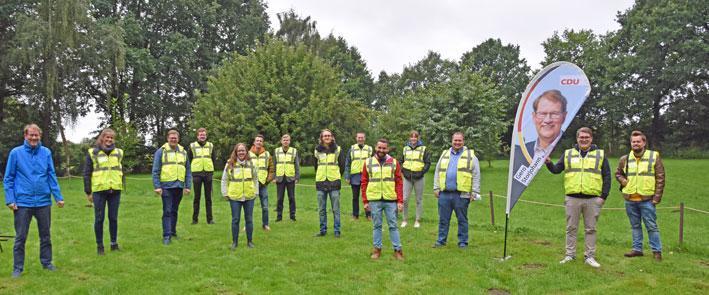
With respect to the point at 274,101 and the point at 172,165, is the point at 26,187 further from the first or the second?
the point at 274,101

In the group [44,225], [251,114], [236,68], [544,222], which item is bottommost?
[544,222]

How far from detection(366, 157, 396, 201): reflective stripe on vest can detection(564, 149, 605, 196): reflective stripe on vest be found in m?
2.61

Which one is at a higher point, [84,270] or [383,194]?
[383,194]

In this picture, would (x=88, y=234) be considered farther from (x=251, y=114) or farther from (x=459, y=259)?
(x=251, y=114)

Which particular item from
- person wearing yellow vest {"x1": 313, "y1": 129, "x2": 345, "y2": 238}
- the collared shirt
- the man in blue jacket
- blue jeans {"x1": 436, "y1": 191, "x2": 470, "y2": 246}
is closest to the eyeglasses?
the collared shirt

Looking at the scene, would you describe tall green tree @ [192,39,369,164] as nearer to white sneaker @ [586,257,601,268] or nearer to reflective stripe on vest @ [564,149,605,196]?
reflective stripe on vest @ [564,149,605,196]

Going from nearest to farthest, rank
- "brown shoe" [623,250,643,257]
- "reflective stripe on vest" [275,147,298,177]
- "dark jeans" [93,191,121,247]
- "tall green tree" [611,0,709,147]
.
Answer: "dark jeans" [93,191,121,247] < "brown shoe" [623,250,643,257] < "reflective stripe on vest" [275,147,298,177] < "tall green tree" [611,0,709,147]

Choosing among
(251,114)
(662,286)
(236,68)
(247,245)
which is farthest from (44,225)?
(236,68)

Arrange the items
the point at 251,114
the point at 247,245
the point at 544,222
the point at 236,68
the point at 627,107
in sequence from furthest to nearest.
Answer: the point at 627,107
the point at 236,68
the point at 251,114
the point at 544,222
the point at 247,245

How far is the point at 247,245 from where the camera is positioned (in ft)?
30.0

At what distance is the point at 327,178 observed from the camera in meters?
10.3

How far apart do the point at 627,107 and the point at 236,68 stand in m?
34.3

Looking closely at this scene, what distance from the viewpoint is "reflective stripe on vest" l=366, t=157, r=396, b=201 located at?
8.09 metres

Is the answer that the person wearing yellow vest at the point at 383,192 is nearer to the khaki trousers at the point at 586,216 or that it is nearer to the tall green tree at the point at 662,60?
the khaki trousers at the point at 586,216
